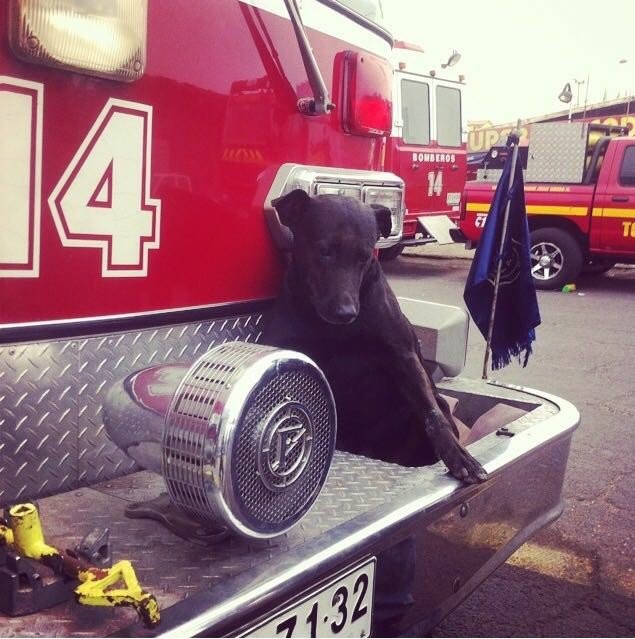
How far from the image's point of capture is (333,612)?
5.19 feet

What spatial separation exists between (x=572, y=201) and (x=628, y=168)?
83 cm

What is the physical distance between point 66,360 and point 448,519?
3.19ft

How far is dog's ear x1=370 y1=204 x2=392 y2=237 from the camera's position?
2486mm

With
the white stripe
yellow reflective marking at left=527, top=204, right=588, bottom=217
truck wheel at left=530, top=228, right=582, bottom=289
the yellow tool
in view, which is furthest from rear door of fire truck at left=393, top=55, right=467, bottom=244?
the yellow tool

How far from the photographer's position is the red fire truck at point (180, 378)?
142 cm

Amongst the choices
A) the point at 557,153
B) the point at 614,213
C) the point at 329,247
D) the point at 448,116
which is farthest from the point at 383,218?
the point at 448,116

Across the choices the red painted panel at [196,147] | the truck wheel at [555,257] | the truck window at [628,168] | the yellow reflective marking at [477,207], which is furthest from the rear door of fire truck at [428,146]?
the red painted panel at [196,147]

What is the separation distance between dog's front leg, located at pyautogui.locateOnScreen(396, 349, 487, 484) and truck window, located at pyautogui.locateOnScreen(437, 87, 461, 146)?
1099 centimetres

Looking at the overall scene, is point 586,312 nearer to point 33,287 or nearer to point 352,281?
point 352,281

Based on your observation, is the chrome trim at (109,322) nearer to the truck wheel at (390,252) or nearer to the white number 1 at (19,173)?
the white number 1 at (19,173)

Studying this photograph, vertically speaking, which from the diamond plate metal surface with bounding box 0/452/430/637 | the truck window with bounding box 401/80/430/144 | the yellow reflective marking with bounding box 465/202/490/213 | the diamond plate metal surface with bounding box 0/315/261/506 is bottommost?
the diamond plate metal surface with bounding box 0/452/430/637

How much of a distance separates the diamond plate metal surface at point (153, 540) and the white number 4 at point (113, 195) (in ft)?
1.65

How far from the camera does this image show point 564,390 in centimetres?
572

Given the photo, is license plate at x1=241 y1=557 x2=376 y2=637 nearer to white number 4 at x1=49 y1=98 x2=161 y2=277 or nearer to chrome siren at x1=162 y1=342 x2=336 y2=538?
chrome siren at x1=162 y1=342 x2=336 y2=538
